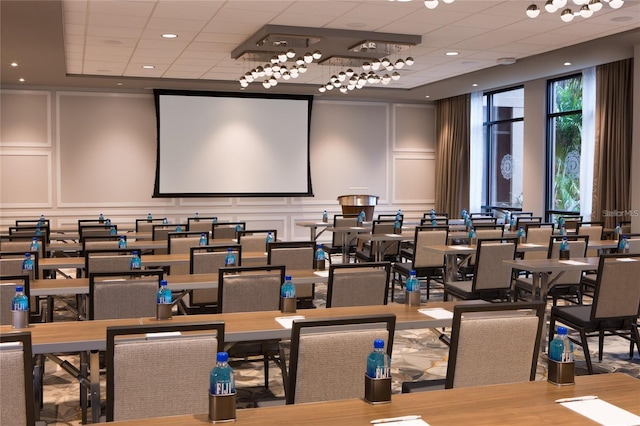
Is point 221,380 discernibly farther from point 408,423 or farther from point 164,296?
point 164,296

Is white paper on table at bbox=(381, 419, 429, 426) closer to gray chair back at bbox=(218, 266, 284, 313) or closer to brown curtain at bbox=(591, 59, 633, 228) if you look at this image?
gray chair back at bbox=(218, 266, 284, 313)

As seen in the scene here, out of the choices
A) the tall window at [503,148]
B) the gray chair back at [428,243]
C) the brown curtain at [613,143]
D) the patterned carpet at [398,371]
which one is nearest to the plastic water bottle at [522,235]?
the gray chair back at [428,243]

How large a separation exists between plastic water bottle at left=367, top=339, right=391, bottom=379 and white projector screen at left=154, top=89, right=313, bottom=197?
1293cm

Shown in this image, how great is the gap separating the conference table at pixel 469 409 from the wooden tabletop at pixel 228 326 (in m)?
1.17

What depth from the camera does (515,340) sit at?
305 cm

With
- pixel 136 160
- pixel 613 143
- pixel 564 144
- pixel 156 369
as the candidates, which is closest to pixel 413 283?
pixel 156 369

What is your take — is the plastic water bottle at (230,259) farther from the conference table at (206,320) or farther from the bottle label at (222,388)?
the bottle label at (222,388)

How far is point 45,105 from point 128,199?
2509mm

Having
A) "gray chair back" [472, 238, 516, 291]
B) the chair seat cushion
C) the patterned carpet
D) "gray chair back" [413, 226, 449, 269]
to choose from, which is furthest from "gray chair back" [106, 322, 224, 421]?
"gray chair back" [413, 226, 449, 269]

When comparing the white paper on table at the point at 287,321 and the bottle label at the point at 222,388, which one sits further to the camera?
the white paper on table at the point at 287,321

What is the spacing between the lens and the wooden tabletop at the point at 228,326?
3197mm

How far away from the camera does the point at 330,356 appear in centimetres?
279

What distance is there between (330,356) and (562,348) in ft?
2.90

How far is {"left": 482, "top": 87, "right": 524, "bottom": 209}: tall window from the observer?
1441 cm
